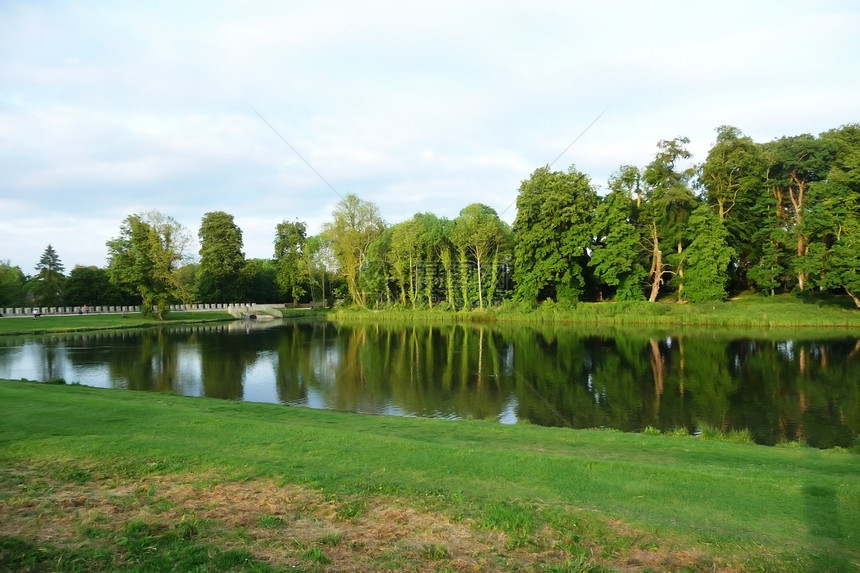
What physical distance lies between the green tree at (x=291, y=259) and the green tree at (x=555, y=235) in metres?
35.9

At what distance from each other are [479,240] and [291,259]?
3683 centimetres

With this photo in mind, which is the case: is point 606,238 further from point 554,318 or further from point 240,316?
point 240,316

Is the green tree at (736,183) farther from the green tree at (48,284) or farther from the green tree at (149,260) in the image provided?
the green tree at (48,284)

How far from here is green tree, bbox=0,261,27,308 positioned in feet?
224

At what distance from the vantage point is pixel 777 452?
31.2ft

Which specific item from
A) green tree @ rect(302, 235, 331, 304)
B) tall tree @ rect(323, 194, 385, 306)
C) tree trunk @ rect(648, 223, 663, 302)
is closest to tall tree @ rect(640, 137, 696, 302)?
tree trunk @ rect(648, 223, 663, 302)

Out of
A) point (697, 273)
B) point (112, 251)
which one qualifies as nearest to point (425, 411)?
point (697, 273)

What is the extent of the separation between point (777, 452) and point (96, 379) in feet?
74.9

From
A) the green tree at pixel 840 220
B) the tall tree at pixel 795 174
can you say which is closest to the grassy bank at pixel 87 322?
the green tree at pixel 840 220

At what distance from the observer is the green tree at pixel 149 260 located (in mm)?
55656

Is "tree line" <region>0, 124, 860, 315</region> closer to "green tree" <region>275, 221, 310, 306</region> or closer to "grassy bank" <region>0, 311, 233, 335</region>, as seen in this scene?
"grassy bank" <region>0, 311, 233, 335</region>

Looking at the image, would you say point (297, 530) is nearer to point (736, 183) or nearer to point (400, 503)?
point (400, 503)

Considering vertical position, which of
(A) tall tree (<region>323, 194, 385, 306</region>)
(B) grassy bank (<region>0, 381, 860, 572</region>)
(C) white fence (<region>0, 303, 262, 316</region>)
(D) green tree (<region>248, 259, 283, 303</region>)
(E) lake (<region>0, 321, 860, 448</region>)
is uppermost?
(A) tall tree (<region>323, 194, 385, 306</region>)

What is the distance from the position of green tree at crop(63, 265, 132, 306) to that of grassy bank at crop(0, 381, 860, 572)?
68421 mm
